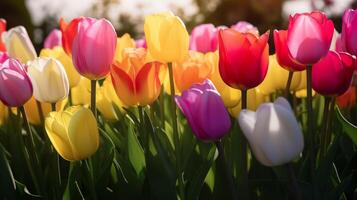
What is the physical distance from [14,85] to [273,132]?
64cm

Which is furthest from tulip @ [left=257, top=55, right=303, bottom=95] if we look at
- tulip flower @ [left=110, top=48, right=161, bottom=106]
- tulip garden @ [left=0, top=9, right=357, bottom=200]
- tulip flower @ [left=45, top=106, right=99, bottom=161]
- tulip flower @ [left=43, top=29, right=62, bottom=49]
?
tulip flower @ [left=43, top=29, right=62, bottom=49]

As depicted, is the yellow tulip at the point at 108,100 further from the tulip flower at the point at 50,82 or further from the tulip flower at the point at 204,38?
the tulip flower at the point at 204,38

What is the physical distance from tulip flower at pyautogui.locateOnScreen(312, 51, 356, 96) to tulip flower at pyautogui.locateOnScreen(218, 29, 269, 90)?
0.47 feet

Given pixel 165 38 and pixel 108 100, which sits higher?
pixel 165 38

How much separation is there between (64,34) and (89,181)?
0.69 meters

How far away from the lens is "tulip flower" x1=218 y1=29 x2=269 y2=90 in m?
1.37

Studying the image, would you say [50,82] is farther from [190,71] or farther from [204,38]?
[204,38]

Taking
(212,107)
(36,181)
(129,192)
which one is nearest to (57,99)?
(36,181)

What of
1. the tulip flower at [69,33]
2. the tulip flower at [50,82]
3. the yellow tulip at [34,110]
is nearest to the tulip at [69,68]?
the tulip flower at [69,33]

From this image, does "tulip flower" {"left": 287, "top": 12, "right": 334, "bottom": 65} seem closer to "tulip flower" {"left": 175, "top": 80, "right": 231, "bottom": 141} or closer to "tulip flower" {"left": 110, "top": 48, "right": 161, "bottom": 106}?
"tulip flower" {"left": 175, "top": 80, "right": 231, "bottom": 141}

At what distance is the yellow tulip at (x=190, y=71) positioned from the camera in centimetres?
167

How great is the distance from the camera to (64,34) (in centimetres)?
200

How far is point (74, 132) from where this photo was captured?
1381 millimetres

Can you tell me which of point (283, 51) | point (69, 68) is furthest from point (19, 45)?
point (283, 51)
